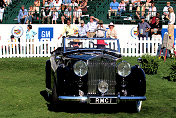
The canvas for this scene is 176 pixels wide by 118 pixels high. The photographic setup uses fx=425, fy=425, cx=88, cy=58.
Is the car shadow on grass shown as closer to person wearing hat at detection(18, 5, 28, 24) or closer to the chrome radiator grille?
the chrome radiator grille

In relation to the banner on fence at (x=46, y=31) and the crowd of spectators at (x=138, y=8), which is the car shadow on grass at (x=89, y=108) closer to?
the banner on fence at (x=46, y=31)

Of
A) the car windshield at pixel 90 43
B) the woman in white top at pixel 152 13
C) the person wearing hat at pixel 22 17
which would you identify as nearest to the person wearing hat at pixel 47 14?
the person wearing hat at pixel 22 17

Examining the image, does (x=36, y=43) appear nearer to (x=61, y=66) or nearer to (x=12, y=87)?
(x=12, y=87)

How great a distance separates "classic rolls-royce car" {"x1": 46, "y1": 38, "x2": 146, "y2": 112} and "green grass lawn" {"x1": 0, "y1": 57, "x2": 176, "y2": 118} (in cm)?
39

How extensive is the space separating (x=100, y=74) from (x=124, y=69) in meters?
0.55

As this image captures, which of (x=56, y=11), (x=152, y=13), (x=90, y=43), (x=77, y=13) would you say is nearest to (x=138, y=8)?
(x=152, y=13)

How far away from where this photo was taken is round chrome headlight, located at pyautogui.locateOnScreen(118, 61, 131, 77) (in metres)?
9.40

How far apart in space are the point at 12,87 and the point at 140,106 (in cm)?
484

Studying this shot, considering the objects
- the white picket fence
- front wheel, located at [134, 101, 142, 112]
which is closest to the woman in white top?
the white picket fence

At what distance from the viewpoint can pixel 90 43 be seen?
1108 cm

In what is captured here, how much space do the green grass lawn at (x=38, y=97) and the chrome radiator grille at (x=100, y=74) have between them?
57 centimetres

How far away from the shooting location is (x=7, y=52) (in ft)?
72.5

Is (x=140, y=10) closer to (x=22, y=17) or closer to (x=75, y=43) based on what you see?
(x=22, y=17)

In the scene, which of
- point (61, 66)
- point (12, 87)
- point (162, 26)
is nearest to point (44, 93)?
point (12, 87)
